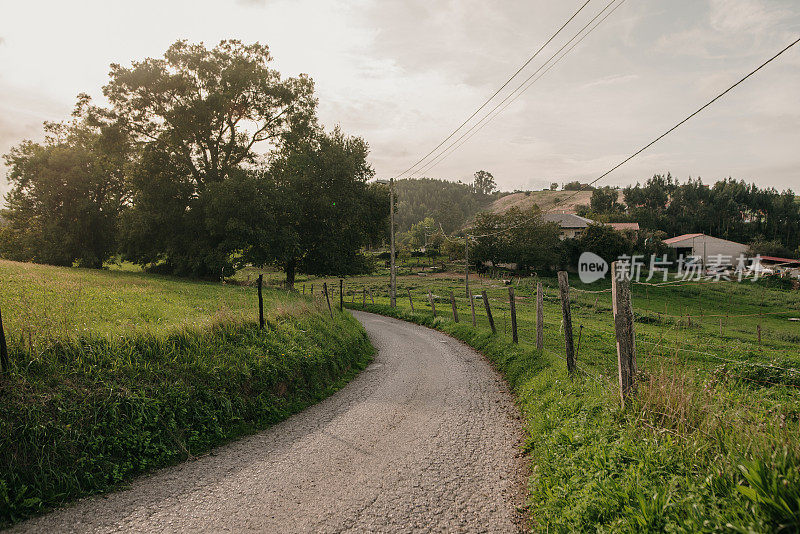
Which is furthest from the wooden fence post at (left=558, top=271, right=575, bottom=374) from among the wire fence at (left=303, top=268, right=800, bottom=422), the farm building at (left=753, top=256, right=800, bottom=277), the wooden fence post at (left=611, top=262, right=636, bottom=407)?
the farm building at (left=753, top=256, right=800, bottom=277)

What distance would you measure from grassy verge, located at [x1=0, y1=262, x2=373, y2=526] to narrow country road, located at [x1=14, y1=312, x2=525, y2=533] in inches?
14.7

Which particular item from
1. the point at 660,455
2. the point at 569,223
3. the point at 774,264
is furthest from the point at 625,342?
the point at 774,264

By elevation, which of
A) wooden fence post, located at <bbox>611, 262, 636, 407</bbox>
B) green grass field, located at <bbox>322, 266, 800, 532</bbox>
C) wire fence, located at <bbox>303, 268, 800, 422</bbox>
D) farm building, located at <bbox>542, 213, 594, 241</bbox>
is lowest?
wire fence, located at <bbox>303, 268, 800, 422</bbox>

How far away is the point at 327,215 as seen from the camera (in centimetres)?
3238

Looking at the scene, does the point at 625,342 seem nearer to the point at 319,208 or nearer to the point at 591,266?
the point at 319,208

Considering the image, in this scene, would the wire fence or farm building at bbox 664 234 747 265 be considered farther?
farm building at bbox 664 234 747 265

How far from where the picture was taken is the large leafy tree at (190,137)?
88.9ft

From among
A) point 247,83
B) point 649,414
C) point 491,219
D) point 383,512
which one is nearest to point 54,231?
point 247,83

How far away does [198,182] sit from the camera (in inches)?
1193

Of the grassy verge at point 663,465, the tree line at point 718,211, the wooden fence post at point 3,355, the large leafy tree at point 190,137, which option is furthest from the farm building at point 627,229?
the wooden fence post at point 3,355

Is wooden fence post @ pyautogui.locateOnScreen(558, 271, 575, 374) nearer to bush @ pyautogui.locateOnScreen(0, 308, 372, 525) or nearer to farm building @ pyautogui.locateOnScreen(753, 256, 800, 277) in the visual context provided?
bush @ pyautogui.locateOnScreen(0, 308, 372, 525)

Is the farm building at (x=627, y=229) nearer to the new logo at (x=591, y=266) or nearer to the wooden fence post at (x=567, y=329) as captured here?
the new logo at (x=591, y=266)

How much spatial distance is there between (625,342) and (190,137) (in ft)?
105

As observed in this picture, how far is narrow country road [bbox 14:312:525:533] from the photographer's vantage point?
14.7 ft
